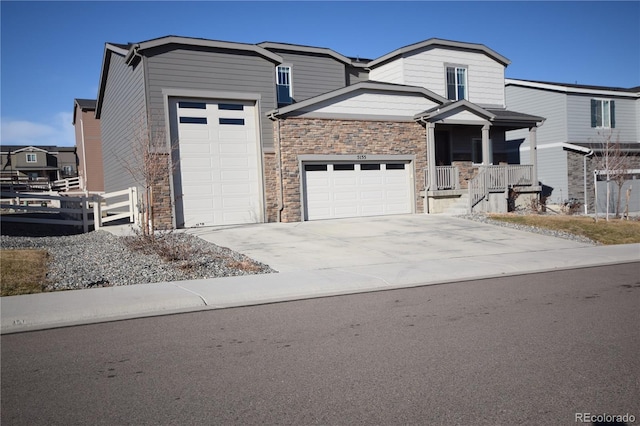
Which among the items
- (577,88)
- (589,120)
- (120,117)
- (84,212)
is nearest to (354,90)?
(120,117)

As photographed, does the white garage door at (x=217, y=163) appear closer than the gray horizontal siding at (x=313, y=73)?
Yes

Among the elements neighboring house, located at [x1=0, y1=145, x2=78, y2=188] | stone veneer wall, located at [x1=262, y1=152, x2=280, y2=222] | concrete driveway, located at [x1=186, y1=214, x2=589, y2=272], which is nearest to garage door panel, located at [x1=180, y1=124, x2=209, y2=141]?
stone veneer wall, located at [x1=262, y1=152, x2=280, y2=222]

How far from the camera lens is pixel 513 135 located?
105 ft

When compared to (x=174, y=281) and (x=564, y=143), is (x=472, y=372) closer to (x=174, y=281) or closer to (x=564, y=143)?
(x=174, y=281)

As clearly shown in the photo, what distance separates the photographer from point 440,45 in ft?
84.2

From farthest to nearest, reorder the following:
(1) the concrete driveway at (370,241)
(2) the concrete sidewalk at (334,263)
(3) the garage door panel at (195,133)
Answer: (3) the garage door panel at (195,133) → (1) the concrete driveway at (370,241) → (2) the concrete sidewalk at (334,263)

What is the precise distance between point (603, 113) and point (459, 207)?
14.3 meters

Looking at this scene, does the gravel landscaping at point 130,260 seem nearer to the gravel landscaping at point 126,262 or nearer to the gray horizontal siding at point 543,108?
the gravel landscaping at point 126,262

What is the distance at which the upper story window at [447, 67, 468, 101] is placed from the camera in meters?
26.3

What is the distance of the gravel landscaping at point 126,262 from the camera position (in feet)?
33.7

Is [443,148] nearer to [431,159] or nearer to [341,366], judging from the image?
[431,159]

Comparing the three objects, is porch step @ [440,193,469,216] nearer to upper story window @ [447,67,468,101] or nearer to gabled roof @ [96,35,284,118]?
upper story window @ [447,67,468,101]

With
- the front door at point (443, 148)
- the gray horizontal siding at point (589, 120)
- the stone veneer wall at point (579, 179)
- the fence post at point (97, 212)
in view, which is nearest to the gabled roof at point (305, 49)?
the front door at point (443, 148)

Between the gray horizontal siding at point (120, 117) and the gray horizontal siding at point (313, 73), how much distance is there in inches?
280
